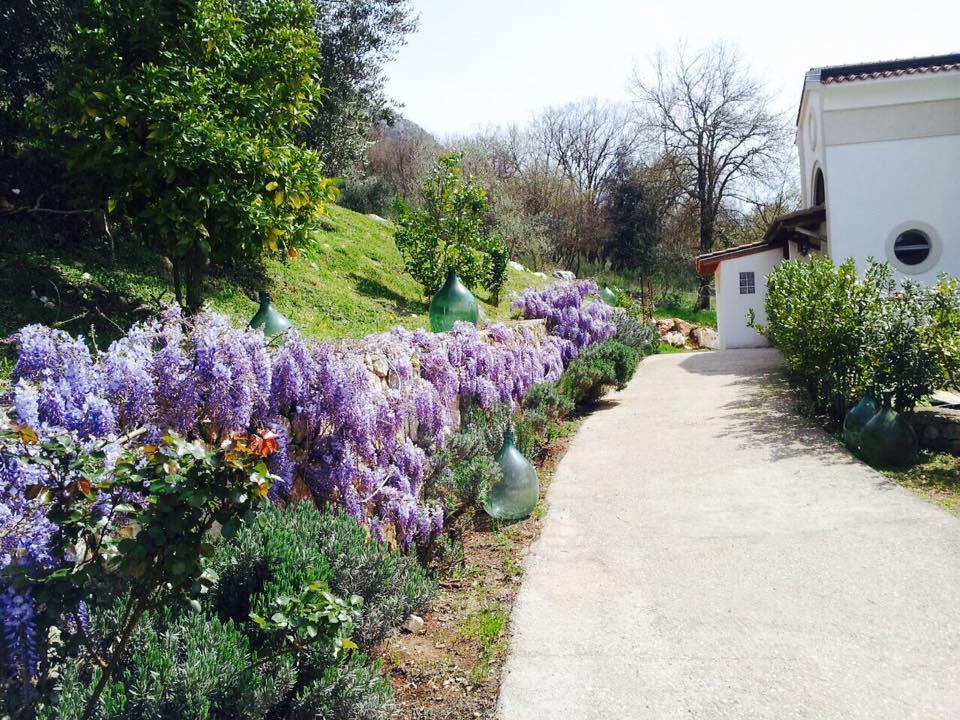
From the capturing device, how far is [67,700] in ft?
6.22

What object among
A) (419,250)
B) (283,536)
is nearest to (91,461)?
(283,536)

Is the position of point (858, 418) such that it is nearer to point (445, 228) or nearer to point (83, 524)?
point (83, 524)

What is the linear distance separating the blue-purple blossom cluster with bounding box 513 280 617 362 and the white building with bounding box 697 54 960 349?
221 inches

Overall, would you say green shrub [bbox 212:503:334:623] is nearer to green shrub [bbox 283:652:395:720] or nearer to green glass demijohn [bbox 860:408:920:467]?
green shrub [bbox 283:652:395:720]

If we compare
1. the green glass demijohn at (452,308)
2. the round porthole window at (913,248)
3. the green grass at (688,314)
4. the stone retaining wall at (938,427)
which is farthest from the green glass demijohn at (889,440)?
the green grass at (688,314)

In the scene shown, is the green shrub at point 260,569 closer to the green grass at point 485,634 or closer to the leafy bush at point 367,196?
the green grass at point 485,634

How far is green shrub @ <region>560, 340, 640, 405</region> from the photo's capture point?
951 centimetres

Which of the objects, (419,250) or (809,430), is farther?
(419,250)

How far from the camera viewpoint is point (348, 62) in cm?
1317

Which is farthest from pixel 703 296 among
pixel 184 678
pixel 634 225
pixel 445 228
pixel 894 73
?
pixel 184 678

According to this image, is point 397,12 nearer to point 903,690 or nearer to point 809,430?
point 809,430

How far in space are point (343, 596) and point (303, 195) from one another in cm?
454

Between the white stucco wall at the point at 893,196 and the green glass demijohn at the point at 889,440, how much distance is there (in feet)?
27.2

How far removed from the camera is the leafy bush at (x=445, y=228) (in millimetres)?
13516
